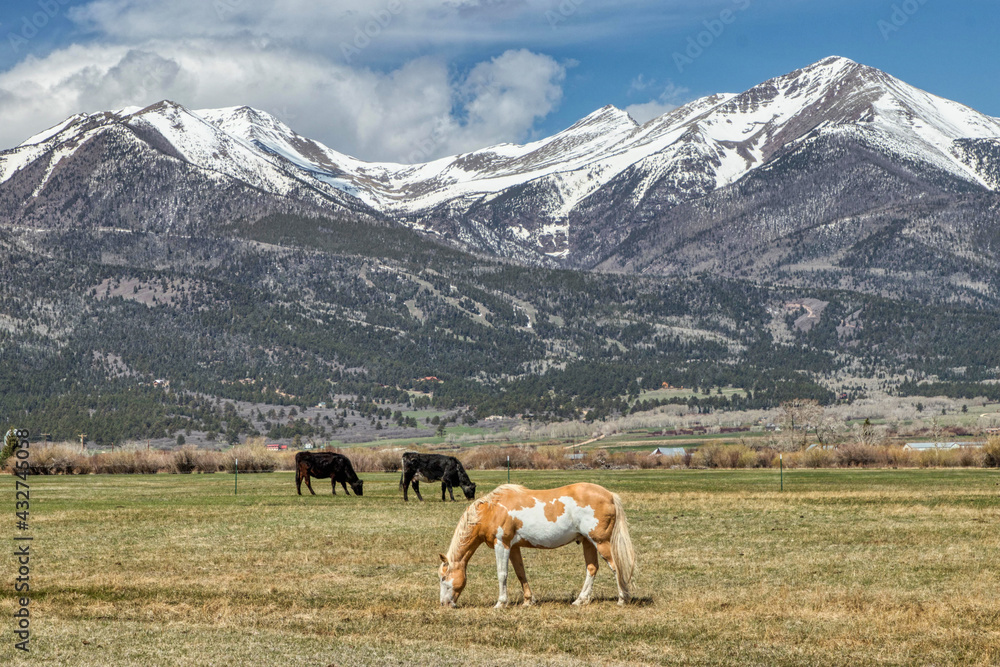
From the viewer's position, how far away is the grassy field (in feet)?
55.0

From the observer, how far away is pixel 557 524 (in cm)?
2066

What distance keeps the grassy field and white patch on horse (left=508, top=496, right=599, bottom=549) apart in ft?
4.12

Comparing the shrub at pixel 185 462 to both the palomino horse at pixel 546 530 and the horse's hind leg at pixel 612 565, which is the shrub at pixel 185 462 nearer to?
the palomino horse at pixel 546 530

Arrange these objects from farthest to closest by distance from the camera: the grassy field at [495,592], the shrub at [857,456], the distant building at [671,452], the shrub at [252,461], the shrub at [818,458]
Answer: the distant building at [671,452] → the shrub at [818,458] → the shrub at [857,456] → the shrub at [252,461] → the grassy field at [495,592]

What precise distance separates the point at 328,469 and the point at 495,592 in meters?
31.2

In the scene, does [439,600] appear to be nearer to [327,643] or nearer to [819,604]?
[327,643]

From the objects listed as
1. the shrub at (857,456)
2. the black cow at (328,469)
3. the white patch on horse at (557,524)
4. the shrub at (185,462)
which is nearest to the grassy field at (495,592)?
the white patch on horse at (557,524)

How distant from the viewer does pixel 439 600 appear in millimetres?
21359

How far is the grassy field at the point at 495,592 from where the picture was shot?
16750 millimetres

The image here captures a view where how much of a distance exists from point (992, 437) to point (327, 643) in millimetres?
92580

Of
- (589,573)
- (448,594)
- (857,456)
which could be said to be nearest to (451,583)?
(448,594)

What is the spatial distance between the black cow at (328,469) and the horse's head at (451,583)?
31.8 m

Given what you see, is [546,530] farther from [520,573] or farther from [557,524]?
[520,573]

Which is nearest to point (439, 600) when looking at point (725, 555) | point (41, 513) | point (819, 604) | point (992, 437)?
point (819, 604)
